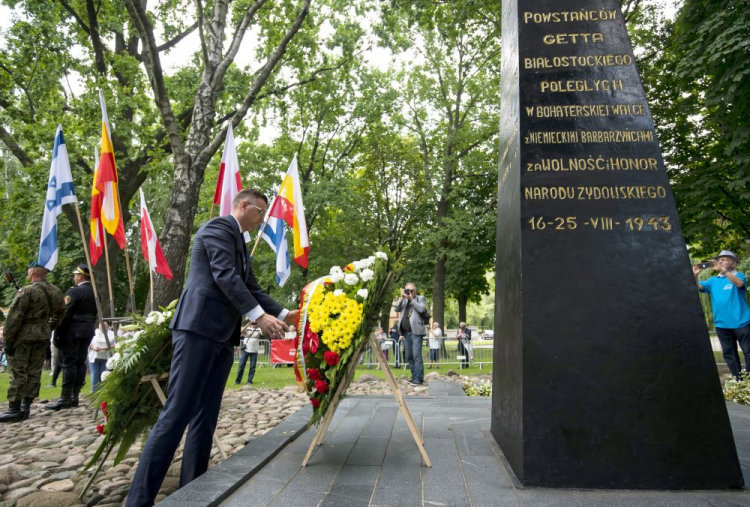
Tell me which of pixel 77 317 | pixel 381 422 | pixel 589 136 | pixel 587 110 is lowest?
pixel 381 422

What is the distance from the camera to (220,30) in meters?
10.1

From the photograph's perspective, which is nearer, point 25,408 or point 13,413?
point 13,413

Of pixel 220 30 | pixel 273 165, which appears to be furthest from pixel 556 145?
pixel 273 165

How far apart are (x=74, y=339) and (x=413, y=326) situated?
6.10 metres

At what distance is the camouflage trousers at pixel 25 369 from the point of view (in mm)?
6977

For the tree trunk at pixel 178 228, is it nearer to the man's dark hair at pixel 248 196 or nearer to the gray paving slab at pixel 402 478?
the gray paving slab at pixel 402 478

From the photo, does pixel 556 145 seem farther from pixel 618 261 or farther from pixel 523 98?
pixel 618 261

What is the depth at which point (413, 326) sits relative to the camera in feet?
33.4

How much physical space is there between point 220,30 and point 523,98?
27.4 ft

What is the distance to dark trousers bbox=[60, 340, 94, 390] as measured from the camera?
8031 mm

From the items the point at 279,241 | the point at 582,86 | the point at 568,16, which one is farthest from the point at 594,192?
the point at 279,241

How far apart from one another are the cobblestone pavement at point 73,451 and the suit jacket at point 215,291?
1405mm

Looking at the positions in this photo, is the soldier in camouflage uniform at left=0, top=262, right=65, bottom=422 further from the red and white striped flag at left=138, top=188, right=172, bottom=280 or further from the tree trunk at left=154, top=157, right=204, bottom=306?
the tree trunk at left=154, top=157, right=204, bottom=306

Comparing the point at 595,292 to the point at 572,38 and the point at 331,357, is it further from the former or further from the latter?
the point at 572,38
